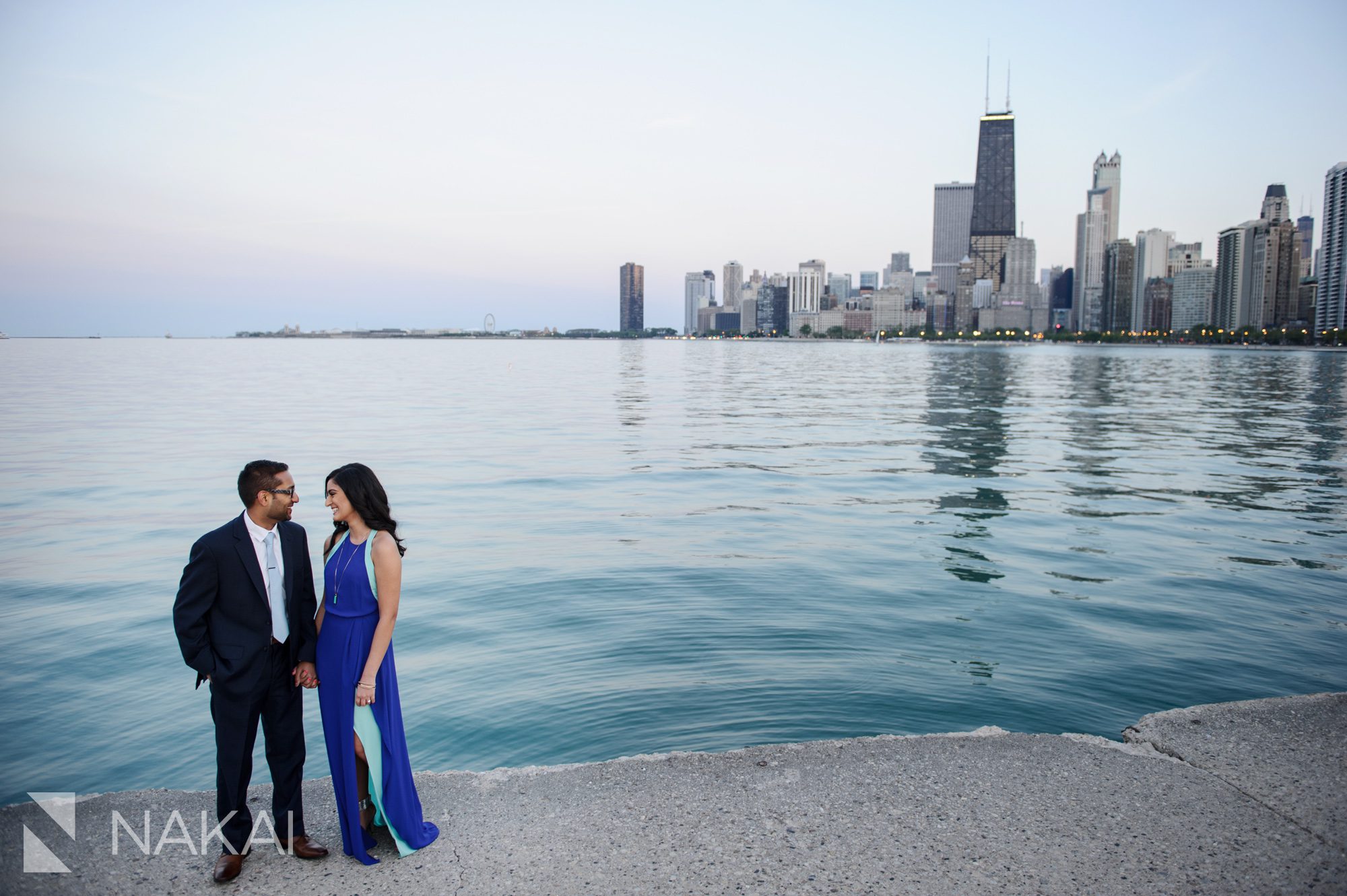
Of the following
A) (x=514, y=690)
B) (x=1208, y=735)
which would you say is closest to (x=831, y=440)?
(x=514, y=690)

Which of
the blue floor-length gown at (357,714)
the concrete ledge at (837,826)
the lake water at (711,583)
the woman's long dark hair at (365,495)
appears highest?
the woman's long dark hair at (365,495)

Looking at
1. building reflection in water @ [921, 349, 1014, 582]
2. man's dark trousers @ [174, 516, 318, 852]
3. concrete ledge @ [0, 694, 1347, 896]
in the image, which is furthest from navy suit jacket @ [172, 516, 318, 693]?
building reflection in water @ [921, 349, 1014, 582]

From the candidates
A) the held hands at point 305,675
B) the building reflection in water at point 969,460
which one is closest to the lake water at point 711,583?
the building reflection in water at point 969,460

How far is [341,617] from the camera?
4785 millimetres

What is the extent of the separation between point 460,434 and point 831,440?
1352 centimetres

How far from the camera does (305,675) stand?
4898mm

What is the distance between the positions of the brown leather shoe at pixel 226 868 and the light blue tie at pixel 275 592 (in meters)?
1.08

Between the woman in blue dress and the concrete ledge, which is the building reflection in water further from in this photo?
the woman in blue dress

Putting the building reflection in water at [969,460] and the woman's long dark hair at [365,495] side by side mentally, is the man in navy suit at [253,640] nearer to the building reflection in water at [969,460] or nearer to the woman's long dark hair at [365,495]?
the woman's long dark hair at [365,495]

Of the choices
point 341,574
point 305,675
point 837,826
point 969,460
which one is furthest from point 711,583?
point 969,460

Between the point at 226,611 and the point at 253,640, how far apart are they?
0.66ft

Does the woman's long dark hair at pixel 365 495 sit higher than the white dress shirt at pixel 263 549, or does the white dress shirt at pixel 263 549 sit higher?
the woman's long dark hair at pixel 365 495

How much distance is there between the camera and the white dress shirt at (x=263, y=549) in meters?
4.71

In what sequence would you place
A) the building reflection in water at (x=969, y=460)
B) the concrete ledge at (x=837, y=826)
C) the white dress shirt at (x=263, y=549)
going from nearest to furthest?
1. the concrete ledge at (x=837, y=826)
2. the white dress shirt at (x=263, y=549)
3. the building reflection in water at (x=969, y=460)
